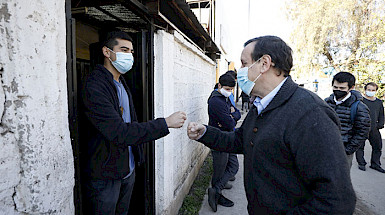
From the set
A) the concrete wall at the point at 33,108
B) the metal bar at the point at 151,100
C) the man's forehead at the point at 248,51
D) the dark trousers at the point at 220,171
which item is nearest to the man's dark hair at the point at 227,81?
the dark trousers at the point at 220,171

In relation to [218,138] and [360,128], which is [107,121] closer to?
[218,138]

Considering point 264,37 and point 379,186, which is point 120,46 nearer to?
point 264,37

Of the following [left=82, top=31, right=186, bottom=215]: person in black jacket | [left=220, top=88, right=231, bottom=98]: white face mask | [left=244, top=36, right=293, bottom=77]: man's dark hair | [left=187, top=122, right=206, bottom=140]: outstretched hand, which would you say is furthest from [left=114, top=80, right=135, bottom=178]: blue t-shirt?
[left=220, top=88, right=231, bottom=98]: white face mask

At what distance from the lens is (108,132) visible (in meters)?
1.59

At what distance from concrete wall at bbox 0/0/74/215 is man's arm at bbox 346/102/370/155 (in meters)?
3.56

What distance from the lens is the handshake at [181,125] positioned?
179 cm

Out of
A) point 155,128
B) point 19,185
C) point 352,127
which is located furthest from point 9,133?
point 352,127

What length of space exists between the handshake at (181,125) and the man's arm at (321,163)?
0.85 metres

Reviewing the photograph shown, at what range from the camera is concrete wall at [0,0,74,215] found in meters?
1.04

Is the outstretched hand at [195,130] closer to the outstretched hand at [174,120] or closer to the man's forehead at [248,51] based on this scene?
the outstretched hand at [174,120]

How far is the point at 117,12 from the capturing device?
243 centimetres

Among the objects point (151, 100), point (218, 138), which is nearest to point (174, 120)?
point (218, 138)

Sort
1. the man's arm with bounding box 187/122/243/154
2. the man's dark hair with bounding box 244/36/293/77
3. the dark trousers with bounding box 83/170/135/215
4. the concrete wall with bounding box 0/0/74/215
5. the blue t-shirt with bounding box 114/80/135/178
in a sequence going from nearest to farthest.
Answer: the concrete wall with bounding box 0/0/74/215 < the man's dark hair with bounding box 244/36/293/77 < the dark trousers with bounding box 83/170/135/215 < the man's arm with bounding box 187/122/243/154 < the blue t-shirt with bounding box 114/80/135/178

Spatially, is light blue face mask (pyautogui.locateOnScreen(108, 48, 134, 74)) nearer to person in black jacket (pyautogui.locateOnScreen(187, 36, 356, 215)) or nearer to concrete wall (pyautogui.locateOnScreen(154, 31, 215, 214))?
concrete wall (pyautogui.locateOnScreen(154, 31, 215, 214))
